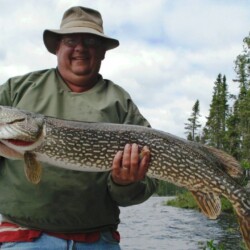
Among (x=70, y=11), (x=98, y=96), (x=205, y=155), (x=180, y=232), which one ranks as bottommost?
(x=180, y=232)

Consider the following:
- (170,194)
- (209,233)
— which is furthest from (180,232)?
(170,194)

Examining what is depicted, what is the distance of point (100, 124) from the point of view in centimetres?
369

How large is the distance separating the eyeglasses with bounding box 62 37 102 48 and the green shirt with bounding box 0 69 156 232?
265mm

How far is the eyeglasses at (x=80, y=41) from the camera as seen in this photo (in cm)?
399

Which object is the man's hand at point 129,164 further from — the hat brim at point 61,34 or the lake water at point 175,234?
the lake water at point 175,234

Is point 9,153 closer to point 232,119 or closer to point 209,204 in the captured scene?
point 209,204

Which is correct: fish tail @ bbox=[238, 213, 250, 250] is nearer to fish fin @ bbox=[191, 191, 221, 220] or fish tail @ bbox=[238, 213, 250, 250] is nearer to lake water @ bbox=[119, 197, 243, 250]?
fish fin @ bbox=[191, 191, 221, 220]

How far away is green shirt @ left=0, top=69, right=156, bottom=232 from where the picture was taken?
343 cm

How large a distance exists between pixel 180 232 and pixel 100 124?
51.8ft

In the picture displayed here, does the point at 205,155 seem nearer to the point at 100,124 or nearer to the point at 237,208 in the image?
the point at 237,208

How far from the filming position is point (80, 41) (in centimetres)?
399

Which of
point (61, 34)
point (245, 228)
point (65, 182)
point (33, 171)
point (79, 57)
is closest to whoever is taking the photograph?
point (33, 171)

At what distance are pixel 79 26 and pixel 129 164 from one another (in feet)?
4.38

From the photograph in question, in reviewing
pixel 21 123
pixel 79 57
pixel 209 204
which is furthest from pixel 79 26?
pixel 209 204
